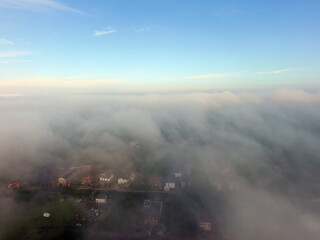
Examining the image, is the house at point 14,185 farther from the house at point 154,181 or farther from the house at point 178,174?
the house at point 178,174

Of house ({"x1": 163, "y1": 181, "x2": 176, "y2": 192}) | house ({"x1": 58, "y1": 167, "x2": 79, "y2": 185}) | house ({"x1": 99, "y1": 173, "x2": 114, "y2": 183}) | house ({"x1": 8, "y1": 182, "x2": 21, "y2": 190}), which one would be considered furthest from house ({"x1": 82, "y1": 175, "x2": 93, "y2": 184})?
house ({"x1": 163, "y1": 181, "x2": 176, "y2": 192})

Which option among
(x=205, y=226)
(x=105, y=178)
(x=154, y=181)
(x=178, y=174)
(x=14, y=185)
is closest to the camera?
(x=205, y=226)

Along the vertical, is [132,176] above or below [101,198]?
below

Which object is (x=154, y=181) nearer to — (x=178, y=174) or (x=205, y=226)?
(x=178, y=174)

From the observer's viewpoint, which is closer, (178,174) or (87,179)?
(87,179)

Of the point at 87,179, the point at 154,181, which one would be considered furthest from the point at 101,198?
the point at 154,181

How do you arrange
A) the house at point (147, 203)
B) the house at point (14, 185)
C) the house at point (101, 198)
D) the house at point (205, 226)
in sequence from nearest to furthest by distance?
the house at point (205, 226) < the house at point (147, 203) < the house at point (101, 198) < the house at point (14, 185)

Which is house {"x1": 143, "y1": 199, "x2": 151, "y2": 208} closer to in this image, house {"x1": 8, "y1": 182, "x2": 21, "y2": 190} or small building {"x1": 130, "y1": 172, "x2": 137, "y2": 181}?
small building {"x1": 130, "y1": 172, "x2": 137, "y2": 181}

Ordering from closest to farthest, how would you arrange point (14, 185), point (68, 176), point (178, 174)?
point (14, 185) < point (178, 174) < point (68, 176)

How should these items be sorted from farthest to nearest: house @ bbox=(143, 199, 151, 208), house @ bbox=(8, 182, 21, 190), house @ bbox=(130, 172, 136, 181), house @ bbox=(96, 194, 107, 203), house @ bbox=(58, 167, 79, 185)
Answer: house @ bbox=(130, 172, 136, 181) < house @ bbox=(58, 167, 79, 185) < house @ bbox=(8, 182, 21, 190) < house @ bbox=(96, 194, 107, 203) < house @ bbox=(143, 199, 151, 208)

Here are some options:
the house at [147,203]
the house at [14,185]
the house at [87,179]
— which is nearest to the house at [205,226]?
the house at [147,203]

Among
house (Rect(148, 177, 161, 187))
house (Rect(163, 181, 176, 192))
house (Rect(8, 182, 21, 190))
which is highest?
house (Rect(8, 182, 21, 190))
